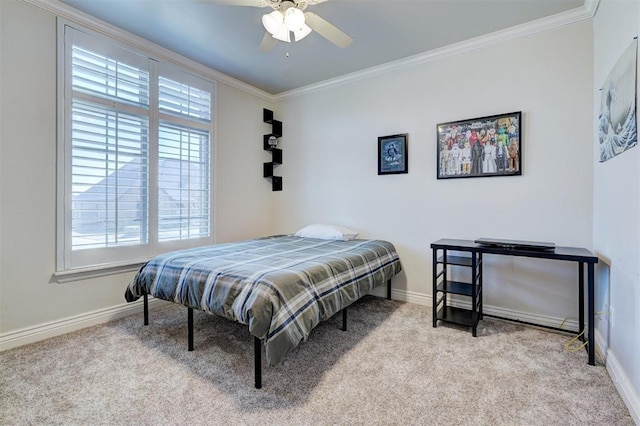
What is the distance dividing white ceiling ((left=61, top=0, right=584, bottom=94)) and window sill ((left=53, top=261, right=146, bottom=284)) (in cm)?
213

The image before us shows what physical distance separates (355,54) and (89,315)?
3479 millimetres

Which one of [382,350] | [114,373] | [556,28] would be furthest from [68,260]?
[556,28]

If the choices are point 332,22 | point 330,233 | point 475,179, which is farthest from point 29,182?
point 475,179

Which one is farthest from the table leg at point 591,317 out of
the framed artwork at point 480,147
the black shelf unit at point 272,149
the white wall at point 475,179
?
the black shelf unit at point 272,149

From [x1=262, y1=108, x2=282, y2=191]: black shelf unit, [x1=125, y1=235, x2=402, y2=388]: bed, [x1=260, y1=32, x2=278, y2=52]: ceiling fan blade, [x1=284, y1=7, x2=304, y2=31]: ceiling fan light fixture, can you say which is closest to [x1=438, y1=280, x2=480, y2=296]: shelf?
[x1=125, y1=235, x2=402, y2=388]: bed

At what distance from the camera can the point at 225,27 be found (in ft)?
8.51

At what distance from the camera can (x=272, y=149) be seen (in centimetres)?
418

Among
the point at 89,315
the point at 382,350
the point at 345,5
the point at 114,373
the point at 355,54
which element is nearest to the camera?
the point at 114,373

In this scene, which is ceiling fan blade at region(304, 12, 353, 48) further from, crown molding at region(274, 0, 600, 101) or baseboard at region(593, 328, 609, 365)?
baseboard at region(593, 328, 609, 365)

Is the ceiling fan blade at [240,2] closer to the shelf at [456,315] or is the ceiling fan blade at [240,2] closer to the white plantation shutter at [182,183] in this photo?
the white plantation shutter at [182,183]

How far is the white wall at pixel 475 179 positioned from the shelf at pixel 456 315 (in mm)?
300

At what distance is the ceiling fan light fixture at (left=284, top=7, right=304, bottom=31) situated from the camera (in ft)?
5.97

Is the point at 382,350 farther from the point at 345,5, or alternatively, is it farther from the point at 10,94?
the point at 10,94

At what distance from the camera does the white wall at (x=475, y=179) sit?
2420 millimetres
